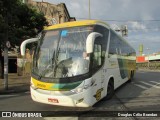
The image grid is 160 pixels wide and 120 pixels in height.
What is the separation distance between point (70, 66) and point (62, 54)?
0.56m

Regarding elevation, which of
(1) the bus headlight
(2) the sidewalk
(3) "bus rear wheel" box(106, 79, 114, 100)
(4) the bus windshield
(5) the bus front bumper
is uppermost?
(4) the bus windshield

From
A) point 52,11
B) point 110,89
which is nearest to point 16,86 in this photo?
point 110,89

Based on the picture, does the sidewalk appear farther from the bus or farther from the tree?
the bus

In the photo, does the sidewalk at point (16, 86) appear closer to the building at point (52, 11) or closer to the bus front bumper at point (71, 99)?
the bus front bumper at point (71, 99)

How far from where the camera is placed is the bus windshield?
30.1ft

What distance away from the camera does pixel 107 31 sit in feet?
37.7

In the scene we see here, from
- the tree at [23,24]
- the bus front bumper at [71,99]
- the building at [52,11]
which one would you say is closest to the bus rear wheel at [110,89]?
the bus front bumper at [71,99]

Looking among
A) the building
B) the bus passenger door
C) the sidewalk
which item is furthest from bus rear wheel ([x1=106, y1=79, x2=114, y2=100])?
the building

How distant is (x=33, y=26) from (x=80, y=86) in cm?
2054

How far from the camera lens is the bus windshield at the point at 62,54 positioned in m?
9.19

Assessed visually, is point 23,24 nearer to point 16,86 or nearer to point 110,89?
point 16,86

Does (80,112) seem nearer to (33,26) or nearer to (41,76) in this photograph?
(41,76)

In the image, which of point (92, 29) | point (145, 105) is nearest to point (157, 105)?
point (145, 105)

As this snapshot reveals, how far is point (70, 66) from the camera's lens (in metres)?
9.20
